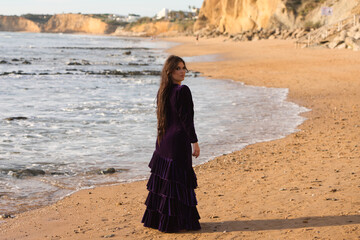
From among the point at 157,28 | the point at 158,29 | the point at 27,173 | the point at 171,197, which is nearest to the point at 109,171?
the point at 27,173

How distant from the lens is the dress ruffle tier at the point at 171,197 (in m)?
4.21

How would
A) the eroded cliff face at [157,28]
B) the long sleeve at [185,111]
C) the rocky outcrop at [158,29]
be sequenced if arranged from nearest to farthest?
1. the long sleeve at [185,111]
2. the rocky outcrop at [158,29]
3. the eroded cliff face at [157,28]

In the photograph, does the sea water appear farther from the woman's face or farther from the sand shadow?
the woman's face

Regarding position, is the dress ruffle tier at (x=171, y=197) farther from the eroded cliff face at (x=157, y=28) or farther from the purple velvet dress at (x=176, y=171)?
the eroded cliff face at (x=157, y=28)

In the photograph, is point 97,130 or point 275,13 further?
point 275,13

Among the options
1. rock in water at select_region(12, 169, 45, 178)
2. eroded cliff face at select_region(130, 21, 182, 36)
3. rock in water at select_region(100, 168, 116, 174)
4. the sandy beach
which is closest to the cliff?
the sandy beach

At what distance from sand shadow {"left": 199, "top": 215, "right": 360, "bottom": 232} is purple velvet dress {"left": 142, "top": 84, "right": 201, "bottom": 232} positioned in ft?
0.74

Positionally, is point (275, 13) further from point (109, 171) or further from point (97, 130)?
point (109, 171)

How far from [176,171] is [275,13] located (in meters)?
55.3

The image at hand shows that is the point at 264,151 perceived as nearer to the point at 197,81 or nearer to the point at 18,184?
the point at 18,184

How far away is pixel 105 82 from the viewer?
21.3 metres

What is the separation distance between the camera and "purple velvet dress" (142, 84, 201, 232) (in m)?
4.16

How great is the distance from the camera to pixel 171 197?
13.9 ft

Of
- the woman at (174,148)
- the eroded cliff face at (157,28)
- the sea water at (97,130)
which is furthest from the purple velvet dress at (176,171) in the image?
the eroded cliff face at (157,28)
